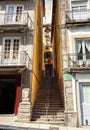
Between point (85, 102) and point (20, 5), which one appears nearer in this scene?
point (85, 102)

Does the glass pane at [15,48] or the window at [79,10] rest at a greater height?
the window at [79,10]

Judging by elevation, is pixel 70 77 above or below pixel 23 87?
above

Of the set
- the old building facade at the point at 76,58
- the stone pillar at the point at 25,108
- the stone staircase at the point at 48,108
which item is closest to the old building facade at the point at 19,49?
the stone pillar at the point at 25,108

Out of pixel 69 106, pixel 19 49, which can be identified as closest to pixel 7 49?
pixel 19 49

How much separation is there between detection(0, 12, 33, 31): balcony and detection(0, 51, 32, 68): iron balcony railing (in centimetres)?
208

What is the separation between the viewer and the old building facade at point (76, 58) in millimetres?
12836

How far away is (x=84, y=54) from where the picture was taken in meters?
14.0

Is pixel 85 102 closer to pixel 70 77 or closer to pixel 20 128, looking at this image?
pixel 70 77

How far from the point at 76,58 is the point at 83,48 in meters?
1.03

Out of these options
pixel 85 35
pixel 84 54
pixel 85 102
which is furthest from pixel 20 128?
pixel 85 35

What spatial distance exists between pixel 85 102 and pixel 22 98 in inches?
184

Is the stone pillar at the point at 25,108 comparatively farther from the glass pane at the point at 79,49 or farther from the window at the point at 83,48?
the window at the point at 83,48

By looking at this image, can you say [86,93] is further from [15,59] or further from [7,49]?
[7,49]

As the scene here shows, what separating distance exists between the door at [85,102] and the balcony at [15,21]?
671 centimetres
